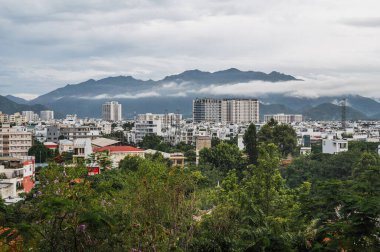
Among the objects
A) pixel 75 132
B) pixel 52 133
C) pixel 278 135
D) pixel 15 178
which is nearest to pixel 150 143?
pixel 75 132

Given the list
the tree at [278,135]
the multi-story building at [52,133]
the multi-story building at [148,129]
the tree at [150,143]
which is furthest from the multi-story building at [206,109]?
the tree at [278,135]

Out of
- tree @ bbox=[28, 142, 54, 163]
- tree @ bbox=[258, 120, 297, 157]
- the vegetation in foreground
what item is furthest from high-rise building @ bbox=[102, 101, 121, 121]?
the vegetation in foreground

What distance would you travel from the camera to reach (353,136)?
2879 inches

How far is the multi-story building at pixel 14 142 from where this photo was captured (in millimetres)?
52812

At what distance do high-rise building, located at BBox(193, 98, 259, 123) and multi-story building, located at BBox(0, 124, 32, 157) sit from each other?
9143cm

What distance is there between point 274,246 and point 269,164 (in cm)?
582

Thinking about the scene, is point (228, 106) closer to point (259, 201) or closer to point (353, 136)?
point (353, 136)

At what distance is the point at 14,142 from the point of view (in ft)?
175

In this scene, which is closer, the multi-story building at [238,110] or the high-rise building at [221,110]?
the high-rise building at [221,110]

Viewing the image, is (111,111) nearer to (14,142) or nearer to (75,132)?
(75,132)

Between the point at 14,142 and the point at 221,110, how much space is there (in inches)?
3828

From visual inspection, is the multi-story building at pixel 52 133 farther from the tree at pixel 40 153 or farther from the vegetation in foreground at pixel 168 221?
the vegetation in foreground at pixel 168 221

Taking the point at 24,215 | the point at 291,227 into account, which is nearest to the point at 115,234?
the point at 24,215

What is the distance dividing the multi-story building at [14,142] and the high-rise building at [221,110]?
9143 cm
